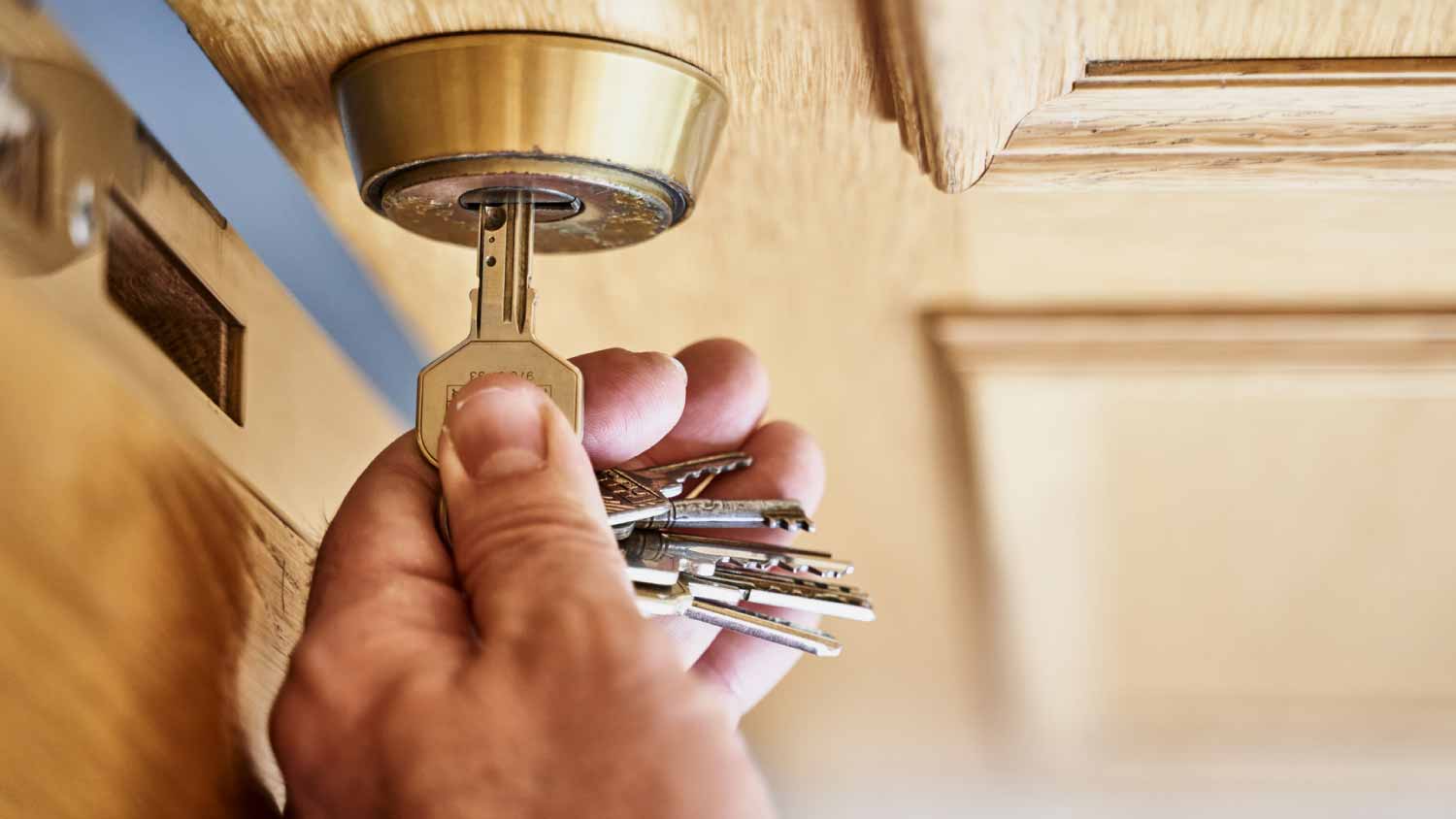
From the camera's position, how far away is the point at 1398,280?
2.13 feet

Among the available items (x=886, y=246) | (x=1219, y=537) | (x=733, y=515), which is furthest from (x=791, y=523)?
(x=1219, y=537)

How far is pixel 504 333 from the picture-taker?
15.9 inches

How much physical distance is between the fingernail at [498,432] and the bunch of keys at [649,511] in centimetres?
2

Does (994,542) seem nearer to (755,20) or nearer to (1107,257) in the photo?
(1107,257)

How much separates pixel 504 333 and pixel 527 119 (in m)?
0.07

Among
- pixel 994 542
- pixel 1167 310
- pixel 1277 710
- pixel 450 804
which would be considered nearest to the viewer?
pixel 450 804

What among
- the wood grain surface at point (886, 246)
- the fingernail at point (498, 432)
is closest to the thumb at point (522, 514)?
the fingernail at point (498, 432)

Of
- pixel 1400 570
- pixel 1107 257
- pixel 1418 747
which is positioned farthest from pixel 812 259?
pixel 1418 747

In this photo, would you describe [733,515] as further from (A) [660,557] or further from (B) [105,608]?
(B) [105,608]

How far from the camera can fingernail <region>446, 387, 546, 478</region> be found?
0.35 m

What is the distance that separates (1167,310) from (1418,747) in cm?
63

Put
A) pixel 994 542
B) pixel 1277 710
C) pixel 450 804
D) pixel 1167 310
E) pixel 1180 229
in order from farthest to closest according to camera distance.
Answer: pixel 1277 710, pixel 994 542, pixel 1167 310, pixel 1180 229, pixel 450 804

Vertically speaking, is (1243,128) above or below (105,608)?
above

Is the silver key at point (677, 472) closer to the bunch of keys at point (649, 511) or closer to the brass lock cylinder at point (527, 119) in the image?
the bunch of keys at point (649, 511)
